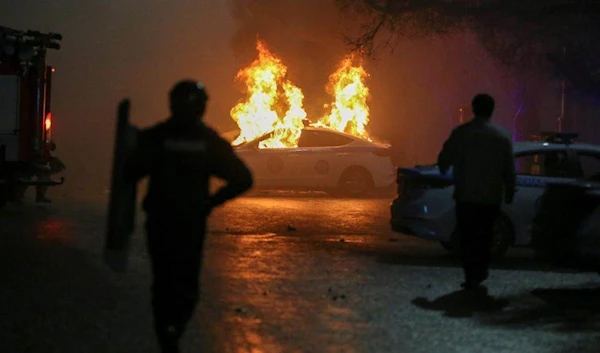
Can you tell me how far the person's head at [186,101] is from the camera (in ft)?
18.9

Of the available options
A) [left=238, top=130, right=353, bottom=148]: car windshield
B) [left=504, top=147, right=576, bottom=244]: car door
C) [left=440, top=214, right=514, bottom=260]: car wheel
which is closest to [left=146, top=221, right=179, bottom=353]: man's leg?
[left=440, top=214, right=514, bottom=260]: car wheel

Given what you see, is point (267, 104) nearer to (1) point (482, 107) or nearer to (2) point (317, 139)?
(2) point (317, 139)

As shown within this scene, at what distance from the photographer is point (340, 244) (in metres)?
13.9

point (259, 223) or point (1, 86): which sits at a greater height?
point (1, 86)

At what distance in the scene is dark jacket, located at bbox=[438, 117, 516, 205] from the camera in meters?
9.43

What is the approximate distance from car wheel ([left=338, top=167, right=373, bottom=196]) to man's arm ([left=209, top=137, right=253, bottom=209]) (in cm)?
1635

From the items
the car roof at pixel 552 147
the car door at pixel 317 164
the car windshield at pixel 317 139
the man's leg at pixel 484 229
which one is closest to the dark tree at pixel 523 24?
the car windshield at pixel 317 139

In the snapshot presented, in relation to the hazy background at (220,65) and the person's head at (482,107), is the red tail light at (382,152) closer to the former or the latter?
the hazy background at (220,65)

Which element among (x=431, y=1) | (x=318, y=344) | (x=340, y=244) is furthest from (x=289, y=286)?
(x=431, y=1)

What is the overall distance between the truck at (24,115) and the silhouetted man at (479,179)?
8.76 meters

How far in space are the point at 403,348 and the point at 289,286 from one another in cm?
276

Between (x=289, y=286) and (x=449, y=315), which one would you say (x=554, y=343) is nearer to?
(x=449, y=315)

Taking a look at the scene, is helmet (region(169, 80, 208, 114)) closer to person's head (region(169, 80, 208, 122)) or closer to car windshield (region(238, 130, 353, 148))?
person's head (region(169, 80, 208, 122))

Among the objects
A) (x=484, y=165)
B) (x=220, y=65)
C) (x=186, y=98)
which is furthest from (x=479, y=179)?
(x=220, y=65)
